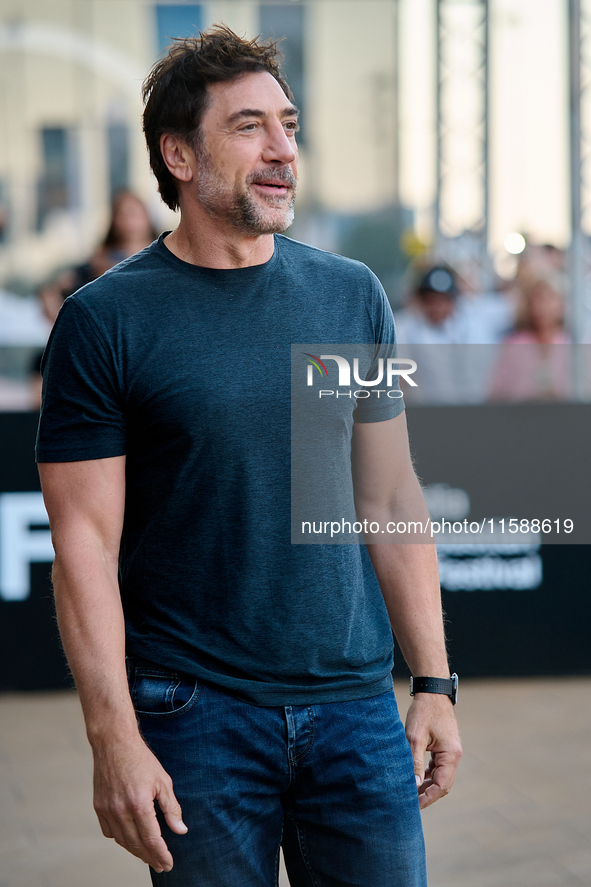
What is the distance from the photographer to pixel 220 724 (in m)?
1.62

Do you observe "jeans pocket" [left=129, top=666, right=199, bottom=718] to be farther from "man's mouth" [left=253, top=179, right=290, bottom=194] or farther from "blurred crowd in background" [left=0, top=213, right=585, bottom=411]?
"blurred crowd in background" [left=0, top=213, right=585, bottom=411]

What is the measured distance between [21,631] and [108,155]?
644cm

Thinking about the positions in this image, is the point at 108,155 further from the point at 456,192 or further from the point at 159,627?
the point at 159,627

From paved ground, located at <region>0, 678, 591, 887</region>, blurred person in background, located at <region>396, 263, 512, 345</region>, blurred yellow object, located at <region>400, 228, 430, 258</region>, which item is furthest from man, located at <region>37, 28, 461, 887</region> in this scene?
blurred yellow object, located at <region>400, 228, 430, 258</region>

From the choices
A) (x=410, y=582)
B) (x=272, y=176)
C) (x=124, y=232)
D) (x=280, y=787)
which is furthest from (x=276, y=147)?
(x=124, y=232)

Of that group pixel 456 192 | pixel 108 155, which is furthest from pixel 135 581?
pixel 456 192

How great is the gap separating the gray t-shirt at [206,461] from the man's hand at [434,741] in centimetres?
18

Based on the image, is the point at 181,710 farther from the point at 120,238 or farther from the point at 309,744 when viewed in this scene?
the point at 120,238

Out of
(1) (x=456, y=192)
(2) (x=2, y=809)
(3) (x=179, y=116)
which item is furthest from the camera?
(1) (x=456, y=192)

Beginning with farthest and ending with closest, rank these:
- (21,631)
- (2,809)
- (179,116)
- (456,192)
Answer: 1. (456,192)
2. (21,631)
3. (2,809)
4. (179,116)

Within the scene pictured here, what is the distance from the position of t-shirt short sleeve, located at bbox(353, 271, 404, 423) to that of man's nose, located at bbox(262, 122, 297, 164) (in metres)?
0.26

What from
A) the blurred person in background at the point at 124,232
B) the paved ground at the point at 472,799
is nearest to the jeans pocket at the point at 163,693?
the paved ground at the point at 472,799

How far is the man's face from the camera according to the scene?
5.57ft

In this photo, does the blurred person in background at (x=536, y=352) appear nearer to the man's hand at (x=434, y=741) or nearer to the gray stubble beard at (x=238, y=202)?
the man's hand at (x=434, y=741)
